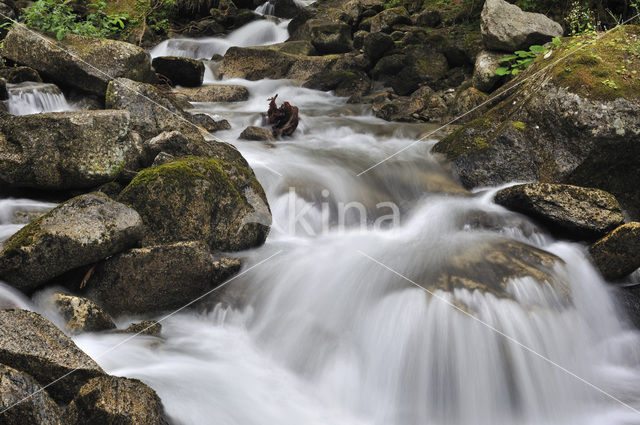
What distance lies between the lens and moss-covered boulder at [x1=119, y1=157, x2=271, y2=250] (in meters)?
4.51

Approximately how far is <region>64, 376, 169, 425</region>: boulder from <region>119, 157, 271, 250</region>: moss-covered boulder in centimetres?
222

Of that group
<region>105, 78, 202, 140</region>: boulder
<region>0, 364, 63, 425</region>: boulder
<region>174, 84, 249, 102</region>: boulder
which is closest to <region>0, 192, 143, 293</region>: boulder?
<region>0, 364, 63, 425</region>: boulder

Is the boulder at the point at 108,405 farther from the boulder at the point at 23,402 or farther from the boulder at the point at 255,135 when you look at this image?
the boulder at the point at 255,135

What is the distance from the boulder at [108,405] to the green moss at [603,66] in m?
6.10

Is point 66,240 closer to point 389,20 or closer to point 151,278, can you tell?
point 151,278

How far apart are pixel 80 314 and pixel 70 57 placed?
219 inches

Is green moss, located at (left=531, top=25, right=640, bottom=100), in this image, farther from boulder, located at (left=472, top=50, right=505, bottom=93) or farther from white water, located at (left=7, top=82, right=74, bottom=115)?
white water, located at (left=7, top=82, right=74, bottom=115)

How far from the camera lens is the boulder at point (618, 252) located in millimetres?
4383

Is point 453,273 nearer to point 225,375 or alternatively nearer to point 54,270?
point 225,375

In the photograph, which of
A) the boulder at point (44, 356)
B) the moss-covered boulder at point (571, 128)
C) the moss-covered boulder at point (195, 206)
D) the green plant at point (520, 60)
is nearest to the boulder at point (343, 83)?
the green plant at point (520, 60)

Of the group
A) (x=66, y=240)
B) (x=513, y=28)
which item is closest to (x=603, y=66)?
(x=513, y=28)

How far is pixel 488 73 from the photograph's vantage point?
29.3 ft

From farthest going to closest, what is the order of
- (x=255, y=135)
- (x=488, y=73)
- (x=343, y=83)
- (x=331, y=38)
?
(x=331, y=38)
(x=343, y=83)
(x=488, y=73)
(x=255, y=135)

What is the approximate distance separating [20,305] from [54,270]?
36cm
